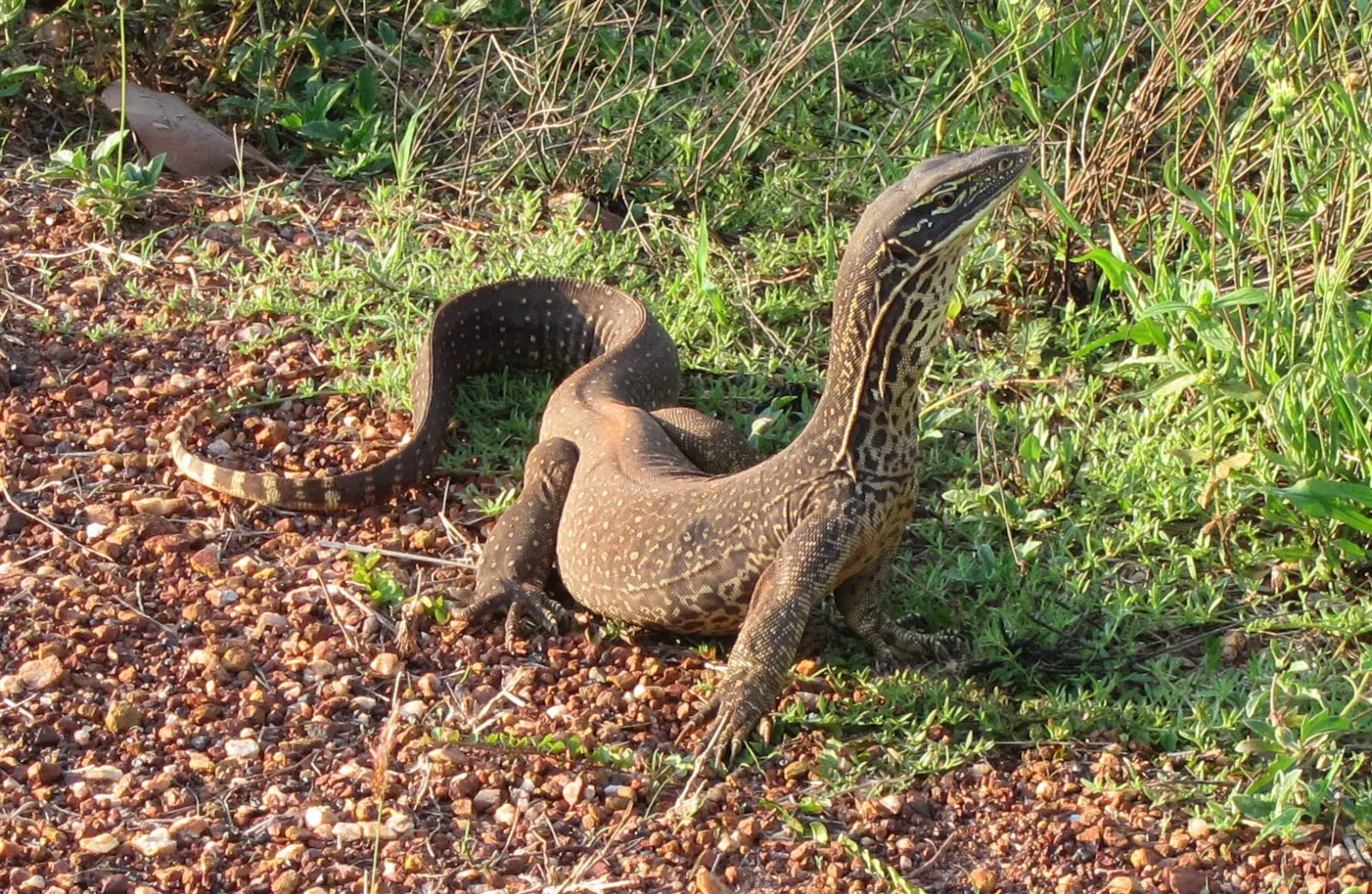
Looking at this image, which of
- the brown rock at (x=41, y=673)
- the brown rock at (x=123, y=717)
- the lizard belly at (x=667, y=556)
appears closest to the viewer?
the brown rock at (x=123, y=717)

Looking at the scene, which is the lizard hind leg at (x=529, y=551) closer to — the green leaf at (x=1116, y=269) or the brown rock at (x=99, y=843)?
the brown rock at (x=99, y=843)

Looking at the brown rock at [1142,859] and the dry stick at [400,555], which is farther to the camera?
the dry stick at [400,555]

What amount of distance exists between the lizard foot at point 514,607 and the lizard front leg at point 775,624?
0.76 meters

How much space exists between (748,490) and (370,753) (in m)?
1.36

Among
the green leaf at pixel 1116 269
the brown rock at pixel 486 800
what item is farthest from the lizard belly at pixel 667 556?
the green leaf at pixel 1116 269

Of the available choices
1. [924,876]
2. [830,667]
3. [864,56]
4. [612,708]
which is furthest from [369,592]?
[864,56]

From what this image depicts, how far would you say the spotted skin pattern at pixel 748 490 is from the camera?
4824 mm

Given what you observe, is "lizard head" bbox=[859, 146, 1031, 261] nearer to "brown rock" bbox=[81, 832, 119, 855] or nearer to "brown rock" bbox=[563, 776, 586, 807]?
"brown rock" bbox=[563, 776, 586, 807]

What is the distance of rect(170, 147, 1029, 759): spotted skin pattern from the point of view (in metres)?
4.82

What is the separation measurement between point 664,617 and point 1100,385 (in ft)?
6.87

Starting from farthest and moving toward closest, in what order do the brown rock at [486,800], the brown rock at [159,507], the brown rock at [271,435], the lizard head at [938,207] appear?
the brown rock at [271,435], the brown rock at [159,507], the lizard head at [938,207], the brown rock at [486,800]

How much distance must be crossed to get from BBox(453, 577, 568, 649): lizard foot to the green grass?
0.93m

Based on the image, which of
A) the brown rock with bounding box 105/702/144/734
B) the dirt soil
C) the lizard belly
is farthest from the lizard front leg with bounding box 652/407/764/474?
the brown rock with bounding box 105/702/144/734

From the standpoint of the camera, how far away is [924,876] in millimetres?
4375
